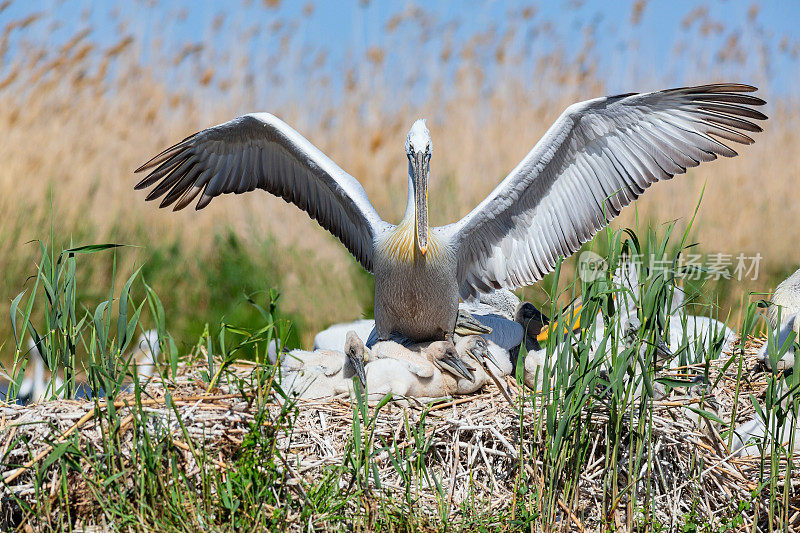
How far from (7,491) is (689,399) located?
238cm

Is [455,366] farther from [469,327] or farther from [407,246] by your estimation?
[469,327]

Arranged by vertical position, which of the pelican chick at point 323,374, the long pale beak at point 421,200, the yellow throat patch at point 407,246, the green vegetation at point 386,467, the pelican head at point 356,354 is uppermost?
the long pale beak at point 421,200

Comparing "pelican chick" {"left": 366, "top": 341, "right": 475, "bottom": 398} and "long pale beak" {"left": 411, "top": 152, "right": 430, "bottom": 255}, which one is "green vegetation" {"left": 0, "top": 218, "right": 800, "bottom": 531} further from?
A: "long pale beak" {"left": 411, "top": 152, "right": 430, "bottom": 255}

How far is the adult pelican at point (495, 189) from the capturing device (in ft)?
13.8

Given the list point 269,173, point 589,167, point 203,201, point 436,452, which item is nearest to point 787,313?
point 589,167

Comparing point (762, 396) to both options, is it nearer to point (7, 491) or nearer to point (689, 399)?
point (689, 399)

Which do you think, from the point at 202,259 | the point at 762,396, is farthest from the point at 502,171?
the point at 762,396

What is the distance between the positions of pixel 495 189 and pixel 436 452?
1.59 metres

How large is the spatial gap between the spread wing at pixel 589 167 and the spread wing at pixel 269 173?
59cm

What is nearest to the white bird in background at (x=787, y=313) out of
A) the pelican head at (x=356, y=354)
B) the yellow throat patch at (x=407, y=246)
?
the yellow throat patch at (x=407, y=246)

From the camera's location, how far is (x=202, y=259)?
6.68 meters

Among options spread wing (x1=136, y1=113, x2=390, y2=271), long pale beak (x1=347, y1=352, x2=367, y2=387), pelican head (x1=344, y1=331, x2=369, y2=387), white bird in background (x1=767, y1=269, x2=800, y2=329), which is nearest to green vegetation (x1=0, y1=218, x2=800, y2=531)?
long pale beak (x1=347, y1=352, x2=367, y2=387)

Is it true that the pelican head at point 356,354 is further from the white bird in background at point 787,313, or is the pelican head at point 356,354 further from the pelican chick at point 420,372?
the white bird in background at point 787,313

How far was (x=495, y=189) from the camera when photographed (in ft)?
14.1
